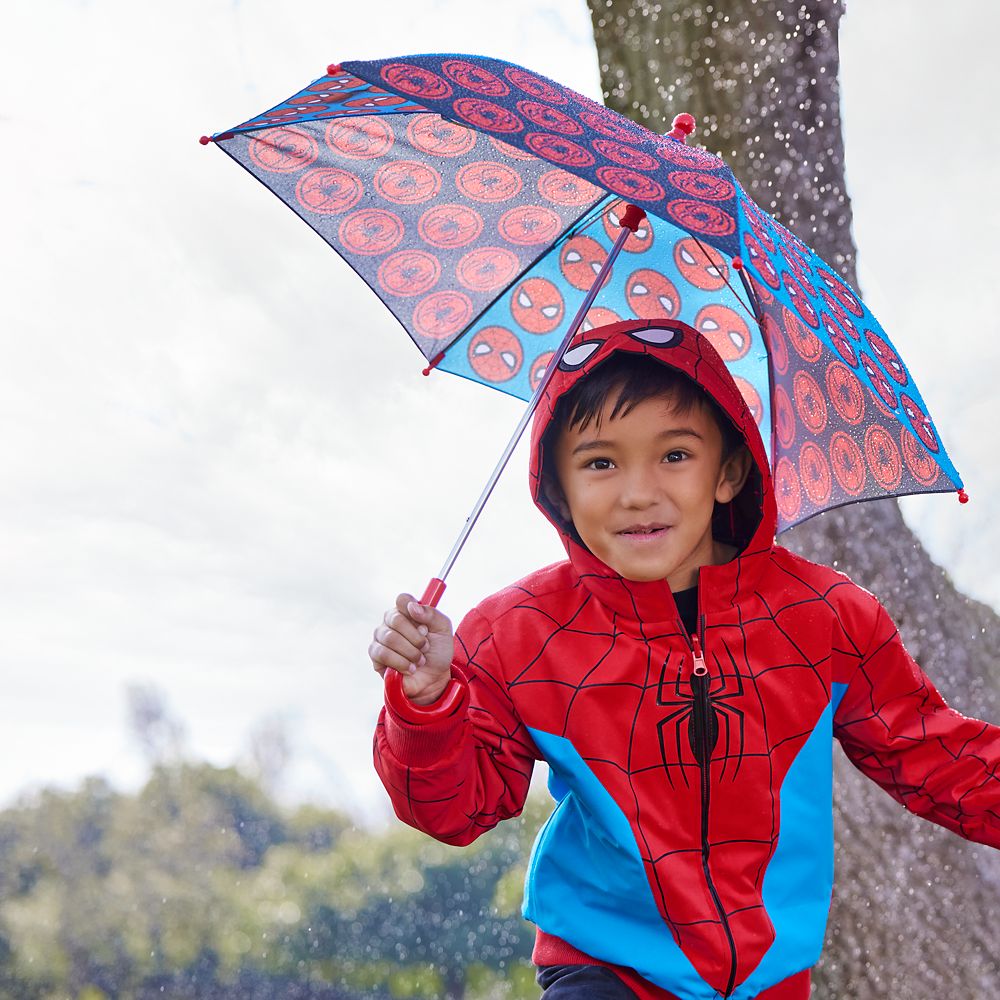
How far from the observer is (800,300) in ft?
4.15

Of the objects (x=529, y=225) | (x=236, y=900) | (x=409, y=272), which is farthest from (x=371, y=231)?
(x=236, y=900)

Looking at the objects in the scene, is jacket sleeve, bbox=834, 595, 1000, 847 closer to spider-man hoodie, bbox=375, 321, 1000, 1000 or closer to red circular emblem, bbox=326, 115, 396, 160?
spider-man hoodie, bbox=375, 321, 1000, 1000

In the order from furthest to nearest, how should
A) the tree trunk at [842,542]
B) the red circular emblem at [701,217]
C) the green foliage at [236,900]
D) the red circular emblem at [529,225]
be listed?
the green foliage at [236,900]
the tree trunk at [842,542]
the red circular emblem at [529,225]
the red circular emblem at [701,217]

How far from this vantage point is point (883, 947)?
2.24m

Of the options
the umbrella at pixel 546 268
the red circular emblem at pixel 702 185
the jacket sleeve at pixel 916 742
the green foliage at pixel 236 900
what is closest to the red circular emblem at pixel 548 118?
the umbrella at pixel 546 268

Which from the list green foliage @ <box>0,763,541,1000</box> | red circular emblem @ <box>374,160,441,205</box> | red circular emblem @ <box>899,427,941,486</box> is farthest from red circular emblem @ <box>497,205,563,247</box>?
green foliage @ <box>0,763,541,1000</box>

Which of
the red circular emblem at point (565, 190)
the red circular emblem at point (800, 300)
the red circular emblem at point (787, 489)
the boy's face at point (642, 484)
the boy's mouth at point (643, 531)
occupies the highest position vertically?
the red circular emblem at point (565, 190)

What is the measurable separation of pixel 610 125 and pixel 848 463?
590 millimetres

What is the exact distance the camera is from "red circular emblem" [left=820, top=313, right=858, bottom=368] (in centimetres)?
135

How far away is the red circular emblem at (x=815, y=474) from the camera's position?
1.58m

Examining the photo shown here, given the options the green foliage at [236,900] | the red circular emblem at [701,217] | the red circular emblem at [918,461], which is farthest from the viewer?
the green foliage at [236,900]

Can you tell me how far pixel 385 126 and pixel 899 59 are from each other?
1.93 m

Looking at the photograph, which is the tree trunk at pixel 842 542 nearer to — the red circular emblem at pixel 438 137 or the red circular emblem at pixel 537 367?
the red circular emblem at pixel 537 367

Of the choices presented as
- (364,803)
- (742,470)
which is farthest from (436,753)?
(364,803)
